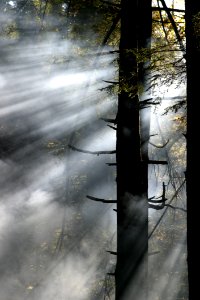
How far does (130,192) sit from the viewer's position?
13.2 ft

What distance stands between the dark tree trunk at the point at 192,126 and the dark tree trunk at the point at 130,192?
31.2 inches

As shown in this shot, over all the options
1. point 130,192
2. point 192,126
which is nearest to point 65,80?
point 130,192

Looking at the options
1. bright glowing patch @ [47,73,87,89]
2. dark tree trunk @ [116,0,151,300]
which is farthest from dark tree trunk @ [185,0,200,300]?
bright glowing patch @ [47,73,87,89]

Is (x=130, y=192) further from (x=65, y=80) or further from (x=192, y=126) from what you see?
(x=65, y=80)

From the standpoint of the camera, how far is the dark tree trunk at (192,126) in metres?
3.17

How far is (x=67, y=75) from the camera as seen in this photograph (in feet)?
41.2

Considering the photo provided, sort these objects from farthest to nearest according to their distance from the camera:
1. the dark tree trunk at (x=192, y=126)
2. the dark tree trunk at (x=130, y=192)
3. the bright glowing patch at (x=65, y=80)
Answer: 1. the bright glowing patch at (x=65, y=80)
2. the dark tree trunk at (x=130, y=192)
3. the dark tree trunk at (x=192, y=126)

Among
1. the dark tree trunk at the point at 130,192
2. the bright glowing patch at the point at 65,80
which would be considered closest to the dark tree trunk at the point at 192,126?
the dark tree trunk at the point at 130,192

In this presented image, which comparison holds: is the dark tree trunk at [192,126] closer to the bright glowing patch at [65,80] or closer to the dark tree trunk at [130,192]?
the dark tree trunk at [130,192]

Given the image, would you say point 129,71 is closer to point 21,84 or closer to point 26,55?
point 26,55

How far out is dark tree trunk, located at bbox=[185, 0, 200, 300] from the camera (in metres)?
3.17

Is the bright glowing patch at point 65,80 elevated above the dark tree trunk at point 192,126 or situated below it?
above

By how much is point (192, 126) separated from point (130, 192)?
1.14 m

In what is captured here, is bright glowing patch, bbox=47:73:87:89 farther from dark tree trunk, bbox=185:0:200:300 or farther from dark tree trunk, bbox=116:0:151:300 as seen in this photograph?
dark tree trunk, bbox=185:0:200:300
